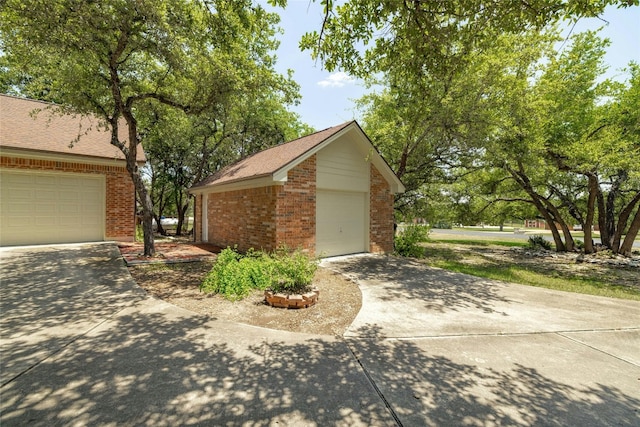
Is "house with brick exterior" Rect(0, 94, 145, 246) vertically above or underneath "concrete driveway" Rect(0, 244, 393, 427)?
above

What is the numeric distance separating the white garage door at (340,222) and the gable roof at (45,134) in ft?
27.1

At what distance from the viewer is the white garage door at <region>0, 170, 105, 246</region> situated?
10.2 meters

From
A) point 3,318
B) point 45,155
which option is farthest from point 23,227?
point 3,318

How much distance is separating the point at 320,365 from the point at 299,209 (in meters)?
6.08

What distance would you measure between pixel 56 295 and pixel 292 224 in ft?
18.1

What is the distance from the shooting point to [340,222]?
10469 millimetres

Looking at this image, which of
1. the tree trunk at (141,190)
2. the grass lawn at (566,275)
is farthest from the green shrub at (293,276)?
the grass lawn at (566,275)

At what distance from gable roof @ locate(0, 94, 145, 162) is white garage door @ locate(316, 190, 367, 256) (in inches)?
325

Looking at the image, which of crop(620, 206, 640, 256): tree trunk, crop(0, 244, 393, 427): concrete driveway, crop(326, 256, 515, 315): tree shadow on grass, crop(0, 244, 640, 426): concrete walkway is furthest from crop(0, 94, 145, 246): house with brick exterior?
crop(620, 206, 640, 256): tree trunk

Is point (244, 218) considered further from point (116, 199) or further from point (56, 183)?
point (56, 183)

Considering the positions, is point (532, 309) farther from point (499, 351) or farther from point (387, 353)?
point (387, 353)

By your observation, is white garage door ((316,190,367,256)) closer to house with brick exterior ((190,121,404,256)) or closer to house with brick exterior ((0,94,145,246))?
house with brick exterior ((190,121,404,256))

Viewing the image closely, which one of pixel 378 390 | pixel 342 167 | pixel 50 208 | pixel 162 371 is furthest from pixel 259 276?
pixel 50 208

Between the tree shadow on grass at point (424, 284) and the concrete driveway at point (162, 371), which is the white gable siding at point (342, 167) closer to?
the tree shadow on grass at point (424, 284)
